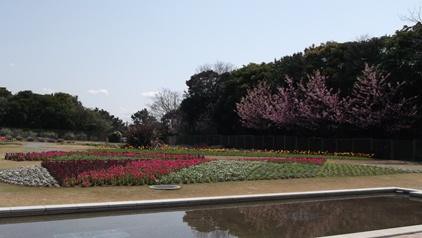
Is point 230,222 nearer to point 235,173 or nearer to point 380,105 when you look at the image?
point 235,173

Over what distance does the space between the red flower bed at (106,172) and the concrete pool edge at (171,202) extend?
3615 millimetres

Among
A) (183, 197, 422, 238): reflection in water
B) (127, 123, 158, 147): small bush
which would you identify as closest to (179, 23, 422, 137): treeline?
(127, 123, 158, 147): small bush

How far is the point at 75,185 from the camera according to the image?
15.3 metres

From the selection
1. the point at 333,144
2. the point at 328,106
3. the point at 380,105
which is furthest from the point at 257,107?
the point at 380,105

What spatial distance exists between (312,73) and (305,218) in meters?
36.5

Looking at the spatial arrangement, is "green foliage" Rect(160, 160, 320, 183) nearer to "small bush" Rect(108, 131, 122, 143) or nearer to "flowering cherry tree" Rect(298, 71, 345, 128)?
"flowering cherry tree" Rect(298, 71, 345, 128)

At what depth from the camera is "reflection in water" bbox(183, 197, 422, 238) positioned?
10562mm

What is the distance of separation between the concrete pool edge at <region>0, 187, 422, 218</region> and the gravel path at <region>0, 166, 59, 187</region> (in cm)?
402

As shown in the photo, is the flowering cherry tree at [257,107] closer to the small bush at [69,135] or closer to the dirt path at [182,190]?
the small bush at [69,135]

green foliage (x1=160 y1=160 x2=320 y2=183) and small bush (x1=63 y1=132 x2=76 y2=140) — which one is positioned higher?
small bush (x1=63 y1=132 x2=76 y2=140)

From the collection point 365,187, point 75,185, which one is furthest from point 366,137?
point 75,185

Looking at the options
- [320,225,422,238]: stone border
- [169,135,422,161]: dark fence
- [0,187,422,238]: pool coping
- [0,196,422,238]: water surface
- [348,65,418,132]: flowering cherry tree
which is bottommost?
[0,196,422,238]: water surface

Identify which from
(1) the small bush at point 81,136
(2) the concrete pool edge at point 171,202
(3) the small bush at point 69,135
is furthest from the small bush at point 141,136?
(1) the small bush at point 81,136

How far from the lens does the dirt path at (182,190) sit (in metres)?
12.9
